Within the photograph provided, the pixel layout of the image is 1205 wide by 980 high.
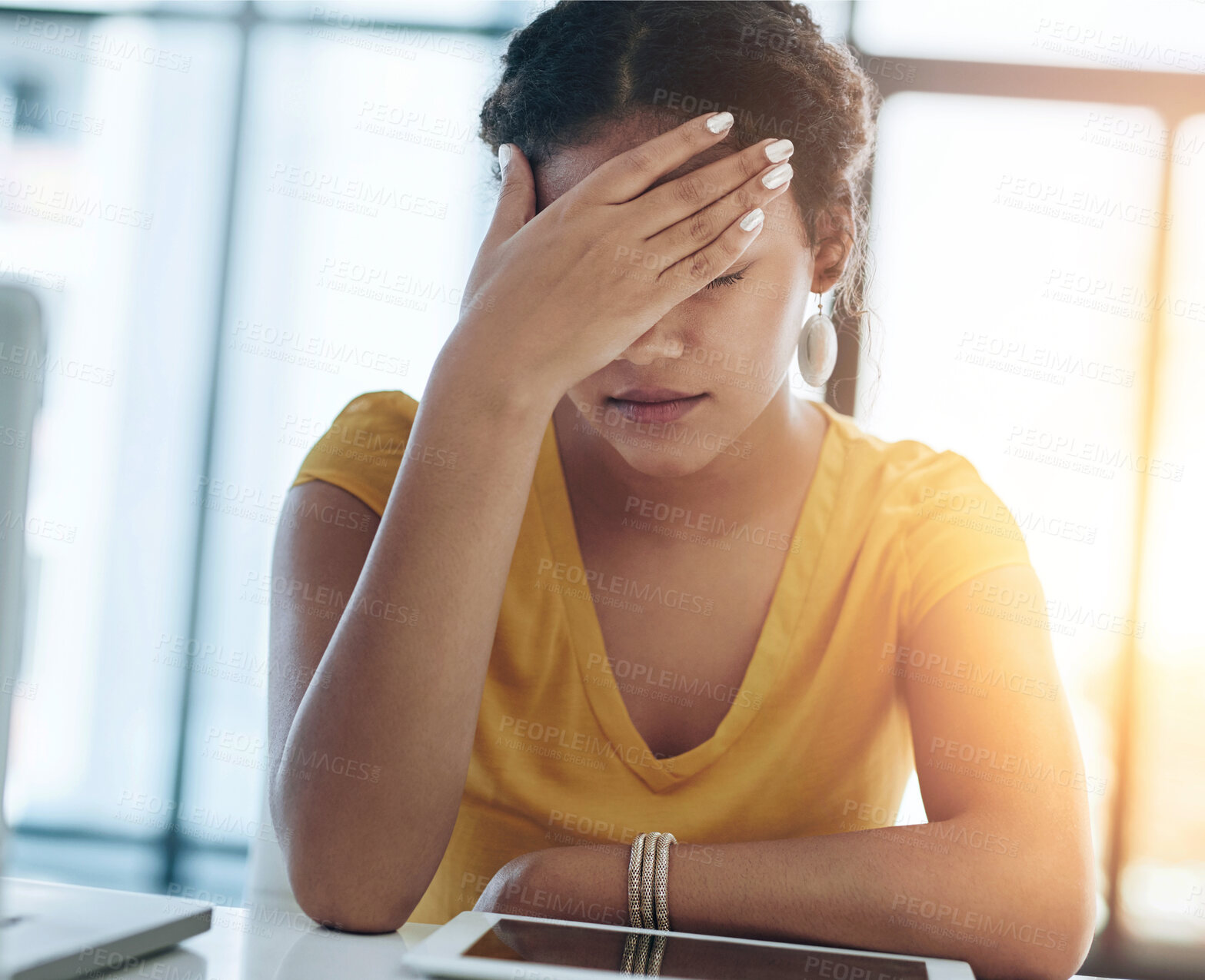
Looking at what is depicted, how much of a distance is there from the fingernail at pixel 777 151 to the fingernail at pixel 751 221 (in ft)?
0.17

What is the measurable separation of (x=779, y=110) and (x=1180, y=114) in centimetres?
169

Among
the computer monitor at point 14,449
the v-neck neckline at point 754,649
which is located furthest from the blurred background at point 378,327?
the computer monitor at point 14,449

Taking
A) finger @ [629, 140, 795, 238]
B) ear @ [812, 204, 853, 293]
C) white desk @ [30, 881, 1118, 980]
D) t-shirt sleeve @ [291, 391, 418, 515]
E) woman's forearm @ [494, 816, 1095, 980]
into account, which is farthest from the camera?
ear @ [812, 204, 853, 293]

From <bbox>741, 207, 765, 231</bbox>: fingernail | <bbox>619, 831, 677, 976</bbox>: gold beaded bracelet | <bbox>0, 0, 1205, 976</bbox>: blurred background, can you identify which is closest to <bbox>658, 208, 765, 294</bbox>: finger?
<bbox>741, 207, 765, 231</bbox>: fingernail

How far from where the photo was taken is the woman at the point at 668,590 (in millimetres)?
658

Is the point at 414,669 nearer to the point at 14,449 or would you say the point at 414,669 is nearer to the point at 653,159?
the point at 14,449

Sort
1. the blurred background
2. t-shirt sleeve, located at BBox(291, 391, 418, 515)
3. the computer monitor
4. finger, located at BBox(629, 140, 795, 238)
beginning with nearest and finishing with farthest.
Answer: the computer monitor
finger, located at BBox(629, 140, 795, 238)
t-shirt sleeve, located at BBox(291, 391, 418, 515)
the blurred background

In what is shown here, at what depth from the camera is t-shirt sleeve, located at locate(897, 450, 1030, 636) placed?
859 mm

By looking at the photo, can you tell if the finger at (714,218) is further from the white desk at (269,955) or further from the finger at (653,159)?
the white desk at (269,955)

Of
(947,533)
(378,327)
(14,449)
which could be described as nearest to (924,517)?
(947,533)

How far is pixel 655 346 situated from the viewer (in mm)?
890

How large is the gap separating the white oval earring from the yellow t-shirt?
0.46 feet

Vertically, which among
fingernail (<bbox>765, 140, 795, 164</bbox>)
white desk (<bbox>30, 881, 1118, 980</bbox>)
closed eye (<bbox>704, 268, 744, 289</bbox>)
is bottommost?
white desk (<bbox>30, 881, 1118, 980</bbox>)

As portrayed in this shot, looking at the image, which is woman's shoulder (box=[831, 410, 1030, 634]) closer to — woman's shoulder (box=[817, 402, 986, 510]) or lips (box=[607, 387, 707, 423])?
woman's shoulder (box=[817, 402, 986, 510])
